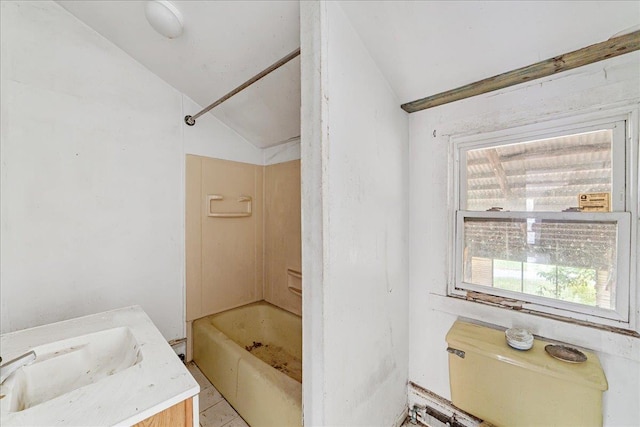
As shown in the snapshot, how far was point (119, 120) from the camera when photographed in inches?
62.3

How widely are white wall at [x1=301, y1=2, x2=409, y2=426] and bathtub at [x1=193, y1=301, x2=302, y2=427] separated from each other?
313mm

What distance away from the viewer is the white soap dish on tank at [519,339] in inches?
41.1

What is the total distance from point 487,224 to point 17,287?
2519mm

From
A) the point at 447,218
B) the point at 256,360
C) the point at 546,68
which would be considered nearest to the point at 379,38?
the point at 546,68

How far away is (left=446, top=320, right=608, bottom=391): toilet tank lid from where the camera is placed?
90 cm

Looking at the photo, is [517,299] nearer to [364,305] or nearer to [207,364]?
[364,305]

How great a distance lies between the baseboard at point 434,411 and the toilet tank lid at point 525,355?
49 centimetres

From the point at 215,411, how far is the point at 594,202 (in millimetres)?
2245

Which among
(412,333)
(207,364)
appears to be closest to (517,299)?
(412,333)

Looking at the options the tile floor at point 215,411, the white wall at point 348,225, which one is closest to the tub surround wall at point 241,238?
the tile floor at point 215,411

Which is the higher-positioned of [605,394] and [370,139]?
[370,139]

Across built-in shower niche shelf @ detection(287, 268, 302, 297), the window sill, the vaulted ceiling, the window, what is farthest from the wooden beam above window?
built-in shower niche shelf @ detection(287, 268, 302, 297)

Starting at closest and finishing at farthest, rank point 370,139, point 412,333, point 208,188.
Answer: point 370,139, point 412,333, point 208,188

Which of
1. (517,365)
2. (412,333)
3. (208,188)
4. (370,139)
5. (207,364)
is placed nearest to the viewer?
(517,365)
